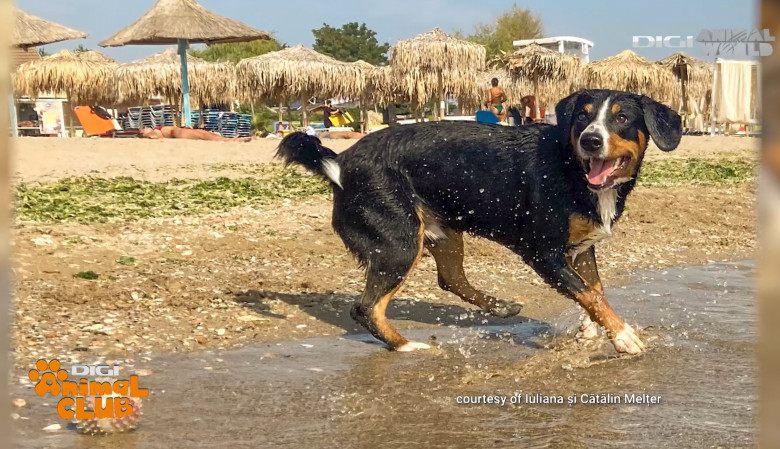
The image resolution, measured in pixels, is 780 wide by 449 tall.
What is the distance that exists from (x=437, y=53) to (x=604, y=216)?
22.8m

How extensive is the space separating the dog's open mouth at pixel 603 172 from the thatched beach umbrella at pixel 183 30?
21.1 metres

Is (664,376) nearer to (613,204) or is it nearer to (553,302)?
(613,204)

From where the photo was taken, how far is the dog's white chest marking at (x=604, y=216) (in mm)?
5375

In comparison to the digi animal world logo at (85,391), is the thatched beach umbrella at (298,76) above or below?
above

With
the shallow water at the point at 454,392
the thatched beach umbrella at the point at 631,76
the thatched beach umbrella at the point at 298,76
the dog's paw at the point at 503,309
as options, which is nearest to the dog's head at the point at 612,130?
the shallow water at the point at 454,392

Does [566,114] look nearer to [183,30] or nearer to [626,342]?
[626,342]

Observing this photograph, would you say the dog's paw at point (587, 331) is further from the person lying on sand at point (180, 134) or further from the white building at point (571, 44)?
the white building at point (571, 44)

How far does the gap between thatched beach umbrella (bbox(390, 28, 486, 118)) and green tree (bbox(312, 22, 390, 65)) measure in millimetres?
53297

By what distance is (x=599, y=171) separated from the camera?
5.27 m

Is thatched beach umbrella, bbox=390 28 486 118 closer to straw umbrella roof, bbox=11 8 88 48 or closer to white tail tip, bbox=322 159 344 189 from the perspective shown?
straw umbrella roof, bbox=11 8 88 48

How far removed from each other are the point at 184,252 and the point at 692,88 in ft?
98.4

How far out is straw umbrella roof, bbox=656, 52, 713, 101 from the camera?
3359 centimetres

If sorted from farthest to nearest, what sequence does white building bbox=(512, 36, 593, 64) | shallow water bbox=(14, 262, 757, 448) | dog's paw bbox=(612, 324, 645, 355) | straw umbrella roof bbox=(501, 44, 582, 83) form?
white building bbox=(512, 36, 593, 64)
straw umbrella roof bbox=(501, 44, 582, 83)
dog's paw bbox=(612, 324, 645, 355)
shallow water bbox=(14, 262, 757, 448)

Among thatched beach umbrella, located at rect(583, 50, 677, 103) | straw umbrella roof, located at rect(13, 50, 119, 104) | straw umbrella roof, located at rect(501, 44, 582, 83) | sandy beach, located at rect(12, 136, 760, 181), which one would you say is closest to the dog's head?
sandy beach, located at rect(12, 136, 760, 181)
